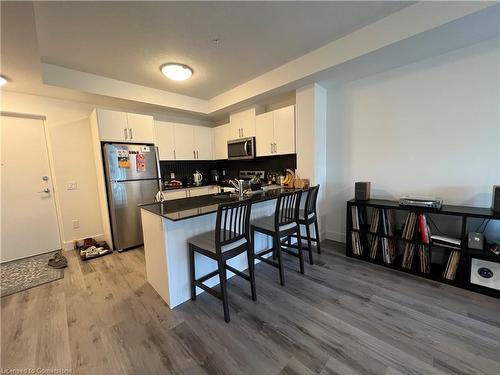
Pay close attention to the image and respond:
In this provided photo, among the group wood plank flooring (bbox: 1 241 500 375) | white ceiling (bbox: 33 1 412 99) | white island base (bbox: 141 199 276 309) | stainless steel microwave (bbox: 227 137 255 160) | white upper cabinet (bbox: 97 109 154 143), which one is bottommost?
wood plank flooring (bbox: 1 241 500 375)

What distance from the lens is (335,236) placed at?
3.36 metres

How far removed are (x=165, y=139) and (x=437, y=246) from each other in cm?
423

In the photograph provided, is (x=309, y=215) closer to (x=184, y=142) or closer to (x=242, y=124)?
(x=242, y=124)

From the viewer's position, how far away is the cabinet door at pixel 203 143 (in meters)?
4.39

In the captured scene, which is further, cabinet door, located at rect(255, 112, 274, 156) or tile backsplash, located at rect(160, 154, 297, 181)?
tile backsplash, located at rect(160, 154, 297, 181)

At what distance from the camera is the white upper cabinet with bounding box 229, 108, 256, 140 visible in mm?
3799

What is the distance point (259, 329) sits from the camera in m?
1.66

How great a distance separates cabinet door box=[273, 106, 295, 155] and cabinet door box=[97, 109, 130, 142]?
2.37 metres

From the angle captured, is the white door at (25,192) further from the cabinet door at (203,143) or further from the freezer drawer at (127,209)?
the cabinet door at (203,143)

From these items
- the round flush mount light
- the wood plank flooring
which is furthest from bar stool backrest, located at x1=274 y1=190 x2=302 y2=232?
the round flush mount light

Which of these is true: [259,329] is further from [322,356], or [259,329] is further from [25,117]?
[25,117]

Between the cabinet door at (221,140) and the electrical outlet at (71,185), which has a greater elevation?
the cabinet door at (221,140)

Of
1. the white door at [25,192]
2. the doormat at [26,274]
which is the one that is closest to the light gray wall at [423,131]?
the doormat at [26,274]

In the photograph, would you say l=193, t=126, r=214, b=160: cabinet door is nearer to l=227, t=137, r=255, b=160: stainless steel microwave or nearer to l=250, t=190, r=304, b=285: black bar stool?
l=227, t=137, r=255, b=160: stainless steel microwave
